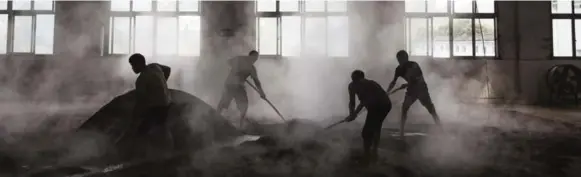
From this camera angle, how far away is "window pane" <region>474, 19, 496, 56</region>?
30.4 feet

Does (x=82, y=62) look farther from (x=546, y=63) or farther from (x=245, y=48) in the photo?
(x=546, y=63)

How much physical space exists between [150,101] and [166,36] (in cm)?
610

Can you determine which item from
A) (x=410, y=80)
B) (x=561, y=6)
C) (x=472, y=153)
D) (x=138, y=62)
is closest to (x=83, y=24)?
(x=138, y=62)

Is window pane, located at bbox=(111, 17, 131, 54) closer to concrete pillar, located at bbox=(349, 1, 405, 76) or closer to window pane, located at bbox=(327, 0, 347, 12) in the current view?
window pane, located at bbox=(327, 0, 347, 12)

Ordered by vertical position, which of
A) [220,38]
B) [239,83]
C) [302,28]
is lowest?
[239,83]

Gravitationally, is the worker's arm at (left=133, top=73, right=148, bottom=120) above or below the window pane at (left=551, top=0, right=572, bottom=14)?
below

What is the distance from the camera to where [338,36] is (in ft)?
29.8

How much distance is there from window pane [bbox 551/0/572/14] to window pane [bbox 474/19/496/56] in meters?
1.43

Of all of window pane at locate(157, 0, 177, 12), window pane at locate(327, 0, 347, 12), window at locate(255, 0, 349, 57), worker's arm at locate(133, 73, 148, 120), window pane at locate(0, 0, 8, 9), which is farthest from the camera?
window pane at locate(0, 0, 8, 9)

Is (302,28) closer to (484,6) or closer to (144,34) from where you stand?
(144,34)

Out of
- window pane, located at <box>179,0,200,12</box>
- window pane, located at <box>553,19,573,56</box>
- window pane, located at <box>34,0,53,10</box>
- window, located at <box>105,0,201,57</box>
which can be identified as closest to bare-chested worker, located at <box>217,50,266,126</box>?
window, located at <box>105,0,201,57</box>

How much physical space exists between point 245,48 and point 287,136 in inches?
203

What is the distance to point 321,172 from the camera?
2602mm

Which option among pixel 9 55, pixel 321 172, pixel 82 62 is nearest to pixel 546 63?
pixel 321 172
